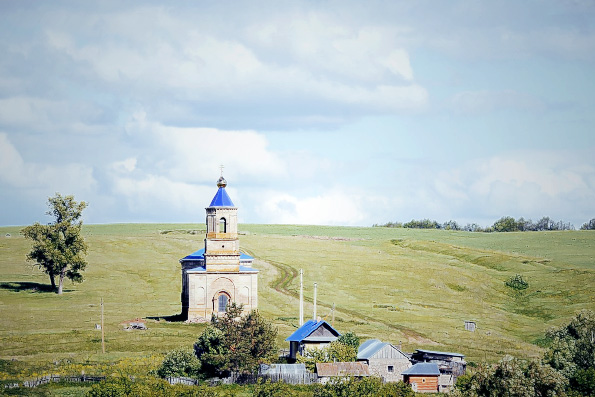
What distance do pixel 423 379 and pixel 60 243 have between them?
55461 mm

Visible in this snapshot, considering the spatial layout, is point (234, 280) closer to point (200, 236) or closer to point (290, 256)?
point (290, 256)

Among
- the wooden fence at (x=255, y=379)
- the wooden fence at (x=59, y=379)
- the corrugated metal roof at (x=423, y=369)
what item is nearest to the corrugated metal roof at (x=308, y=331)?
the wooden fence at (x=255, y=379)

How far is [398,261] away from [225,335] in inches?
2673

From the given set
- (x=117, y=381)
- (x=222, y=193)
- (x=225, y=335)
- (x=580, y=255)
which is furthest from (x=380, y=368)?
(x=580, y=255)

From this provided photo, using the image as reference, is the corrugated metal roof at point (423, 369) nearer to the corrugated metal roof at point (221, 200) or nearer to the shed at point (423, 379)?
the shed at point (423, 379)

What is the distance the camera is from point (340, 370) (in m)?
67.1

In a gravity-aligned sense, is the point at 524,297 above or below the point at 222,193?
below

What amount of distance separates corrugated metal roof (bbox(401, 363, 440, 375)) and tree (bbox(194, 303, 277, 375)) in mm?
11225

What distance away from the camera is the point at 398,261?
133875 millimetres

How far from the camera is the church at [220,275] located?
9175cm

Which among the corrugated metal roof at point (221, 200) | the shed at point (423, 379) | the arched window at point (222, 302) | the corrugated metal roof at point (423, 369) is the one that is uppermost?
the corrugated metal roof at point (221, 200)

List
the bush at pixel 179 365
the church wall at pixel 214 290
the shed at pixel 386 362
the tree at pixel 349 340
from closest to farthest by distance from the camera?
the bush at pixel 179 365 → the shed at pixel 386 362 → the tree at pixel 349 340 → the church wall at pixel 214 290

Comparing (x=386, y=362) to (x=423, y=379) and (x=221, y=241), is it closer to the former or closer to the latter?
(x=423, y=379)

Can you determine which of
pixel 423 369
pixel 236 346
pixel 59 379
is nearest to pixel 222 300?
pixel 236 346
